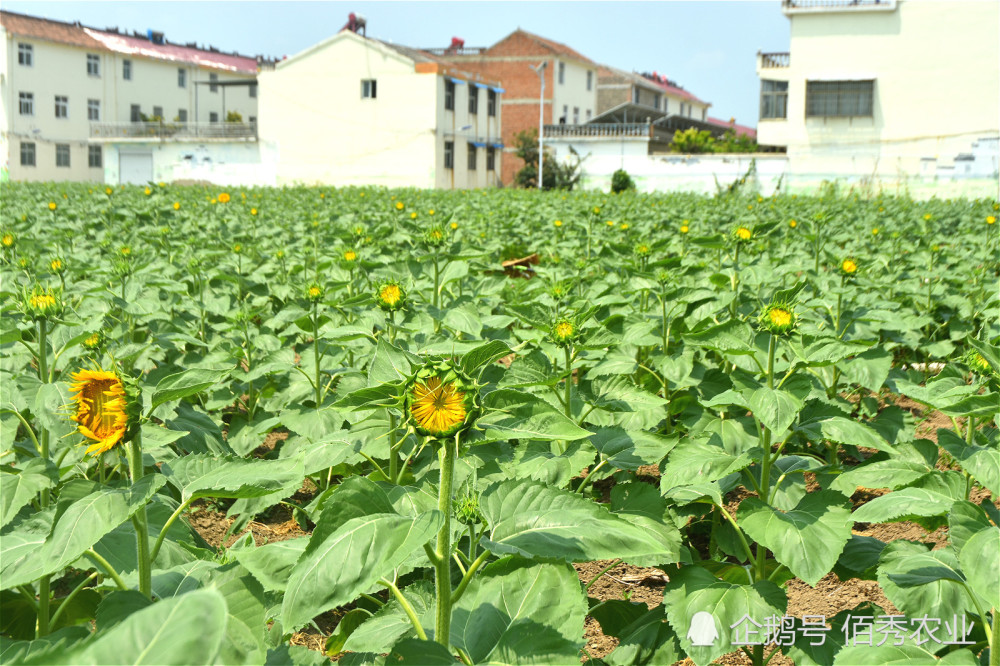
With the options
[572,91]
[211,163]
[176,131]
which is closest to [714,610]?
[211,163]

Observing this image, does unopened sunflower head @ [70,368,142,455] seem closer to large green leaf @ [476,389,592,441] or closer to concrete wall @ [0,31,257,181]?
large green leaf @ [476,389,592,441]

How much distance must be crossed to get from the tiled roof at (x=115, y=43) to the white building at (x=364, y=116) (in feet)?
50.7

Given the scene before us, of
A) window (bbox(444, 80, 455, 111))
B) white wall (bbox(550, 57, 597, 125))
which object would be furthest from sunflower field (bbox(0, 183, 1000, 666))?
white wall (bbox(550, 57, 597, 125))

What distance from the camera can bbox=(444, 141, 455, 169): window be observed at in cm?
3622

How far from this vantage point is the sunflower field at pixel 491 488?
4.53 ft

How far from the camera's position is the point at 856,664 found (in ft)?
5.47

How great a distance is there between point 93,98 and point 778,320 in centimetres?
5121

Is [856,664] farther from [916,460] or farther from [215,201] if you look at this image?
[215,201]

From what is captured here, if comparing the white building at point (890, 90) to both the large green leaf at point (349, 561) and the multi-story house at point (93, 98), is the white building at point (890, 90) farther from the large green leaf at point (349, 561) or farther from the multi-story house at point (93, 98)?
the large green leaf at point (349, 561)

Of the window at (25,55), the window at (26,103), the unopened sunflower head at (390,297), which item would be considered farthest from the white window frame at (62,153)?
the unopened sunflower head at (390,297)

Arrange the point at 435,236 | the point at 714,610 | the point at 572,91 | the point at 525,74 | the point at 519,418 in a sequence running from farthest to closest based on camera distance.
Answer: the point at 572,91 < the point at 525,74 < the point at 435,236 < the point at 714,610 < the point at 519,418

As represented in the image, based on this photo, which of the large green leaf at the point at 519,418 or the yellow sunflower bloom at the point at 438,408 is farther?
the large green leaf at the point at 519,418

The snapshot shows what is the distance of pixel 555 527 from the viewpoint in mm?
1435

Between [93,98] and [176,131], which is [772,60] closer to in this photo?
[176,131]
